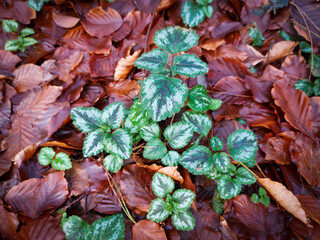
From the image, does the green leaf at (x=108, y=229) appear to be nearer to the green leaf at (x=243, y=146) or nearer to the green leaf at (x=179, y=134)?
the green leaf at (x=179, y=134)

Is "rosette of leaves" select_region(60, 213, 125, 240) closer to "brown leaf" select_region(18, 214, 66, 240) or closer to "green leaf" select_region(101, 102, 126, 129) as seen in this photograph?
"brown leaf" select_region(18, 214, 66, 240)

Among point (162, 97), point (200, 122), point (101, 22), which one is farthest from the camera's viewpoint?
point (101, 22)

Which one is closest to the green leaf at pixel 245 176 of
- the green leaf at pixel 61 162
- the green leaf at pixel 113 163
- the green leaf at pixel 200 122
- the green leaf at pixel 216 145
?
the green leaf at pixel 216 145

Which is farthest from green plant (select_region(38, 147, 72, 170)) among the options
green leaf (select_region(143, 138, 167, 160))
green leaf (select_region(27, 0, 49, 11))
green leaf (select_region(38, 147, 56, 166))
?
green leaf (select_region(27, 0, 49, 11))

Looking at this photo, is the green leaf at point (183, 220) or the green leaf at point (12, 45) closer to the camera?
the green leaf at point (183, 220)

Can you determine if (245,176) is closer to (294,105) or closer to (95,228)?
(294,105)

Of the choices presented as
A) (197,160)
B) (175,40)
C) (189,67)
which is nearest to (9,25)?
(175,40)
